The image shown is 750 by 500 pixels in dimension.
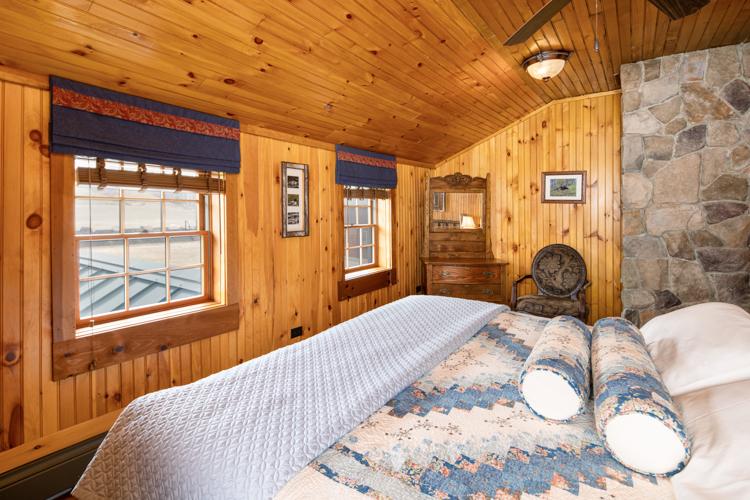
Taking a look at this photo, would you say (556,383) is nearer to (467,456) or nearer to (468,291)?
(467,456)

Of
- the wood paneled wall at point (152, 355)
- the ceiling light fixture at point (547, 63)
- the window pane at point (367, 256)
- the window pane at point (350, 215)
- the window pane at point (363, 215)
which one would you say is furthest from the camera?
the window pane at point (367, 256)

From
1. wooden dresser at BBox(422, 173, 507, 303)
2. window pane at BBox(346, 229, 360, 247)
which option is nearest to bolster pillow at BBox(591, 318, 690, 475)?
window pane at BBox(346, 229, 360, 247)

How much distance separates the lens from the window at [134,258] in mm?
1984

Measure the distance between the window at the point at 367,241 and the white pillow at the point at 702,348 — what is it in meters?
2.62

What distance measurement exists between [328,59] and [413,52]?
583 millimetres

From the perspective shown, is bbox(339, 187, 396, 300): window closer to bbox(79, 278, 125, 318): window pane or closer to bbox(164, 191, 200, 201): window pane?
bbox(164, 191, 200, 201): window pane

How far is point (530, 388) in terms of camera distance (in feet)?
4.14

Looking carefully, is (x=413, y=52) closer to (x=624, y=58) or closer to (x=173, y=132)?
(x=173, y=132)

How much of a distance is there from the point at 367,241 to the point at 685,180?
9.37 feet

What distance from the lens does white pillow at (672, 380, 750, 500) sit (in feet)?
2.83

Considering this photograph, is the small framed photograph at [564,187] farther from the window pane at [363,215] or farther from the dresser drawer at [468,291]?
the window pane at [363,215]

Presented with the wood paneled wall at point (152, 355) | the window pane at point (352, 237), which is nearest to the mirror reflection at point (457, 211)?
the window pane at point (352, 237)

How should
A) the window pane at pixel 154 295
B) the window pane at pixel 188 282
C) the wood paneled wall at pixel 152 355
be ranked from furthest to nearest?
1. the window pane at pixel 188 282
2. the window pane at pixel 154 295
3. the wood paneled wall at pixel 152 355

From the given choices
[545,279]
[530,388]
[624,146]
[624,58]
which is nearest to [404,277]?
[545,279]
